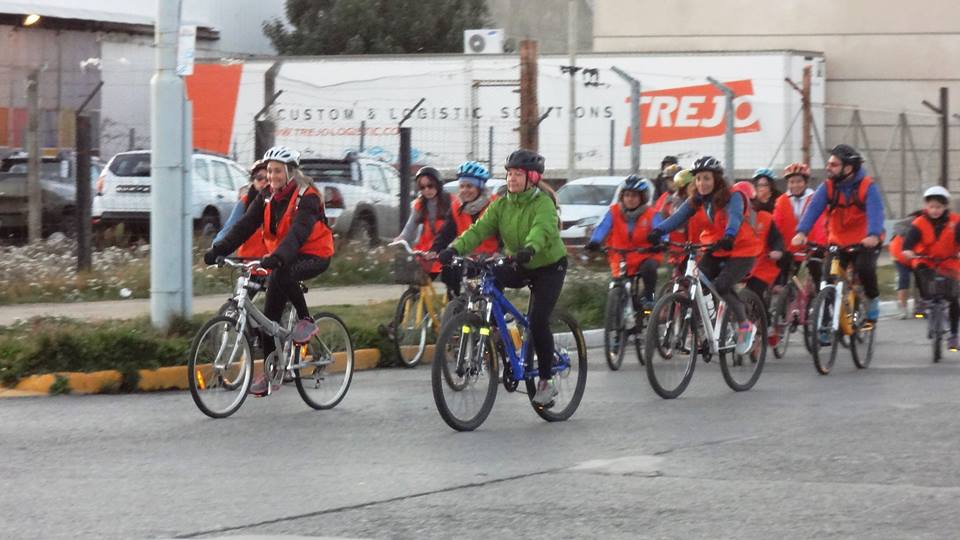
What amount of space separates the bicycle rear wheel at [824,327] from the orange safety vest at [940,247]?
1402 millimetres

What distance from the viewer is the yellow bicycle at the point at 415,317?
13.9m

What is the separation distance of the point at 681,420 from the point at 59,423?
3.69 metres

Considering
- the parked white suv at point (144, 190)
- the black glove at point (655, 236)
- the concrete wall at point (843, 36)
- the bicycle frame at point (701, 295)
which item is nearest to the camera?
the bicycle frame at point (701, 295)

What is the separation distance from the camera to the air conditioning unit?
41125mm

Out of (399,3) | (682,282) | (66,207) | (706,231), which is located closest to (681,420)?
(682,282)

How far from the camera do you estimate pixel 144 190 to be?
2625cm

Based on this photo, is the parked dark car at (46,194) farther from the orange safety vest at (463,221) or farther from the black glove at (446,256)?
the black glove at (446,256)

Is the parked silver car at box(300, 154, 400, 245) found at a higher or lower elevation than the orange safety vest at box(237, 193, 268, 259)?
higher

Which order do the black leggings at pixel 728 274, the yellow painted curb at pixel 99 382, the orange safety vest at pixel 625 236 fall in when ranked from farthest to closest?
the orange safety vest at pixel 625 236 < the black leggings at pixel 728 274 < the yellow painted curb at pixel 99 382

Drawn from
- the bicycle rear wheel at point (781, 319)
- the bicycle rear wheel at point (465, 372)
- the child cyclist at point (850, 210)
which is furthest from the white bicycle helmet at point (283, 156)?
the bicycle rear wheel at point (781, 319)

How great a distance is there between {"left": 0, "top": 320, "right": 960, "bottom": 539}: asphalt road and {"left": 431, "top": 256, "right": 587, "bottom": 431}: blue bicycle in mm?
193

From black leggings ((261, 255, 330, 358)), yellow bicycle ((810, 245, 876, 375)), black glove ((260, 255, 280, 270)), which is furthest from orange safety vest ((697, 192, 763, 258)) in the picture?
black glove ((260, 255, 280, 270))

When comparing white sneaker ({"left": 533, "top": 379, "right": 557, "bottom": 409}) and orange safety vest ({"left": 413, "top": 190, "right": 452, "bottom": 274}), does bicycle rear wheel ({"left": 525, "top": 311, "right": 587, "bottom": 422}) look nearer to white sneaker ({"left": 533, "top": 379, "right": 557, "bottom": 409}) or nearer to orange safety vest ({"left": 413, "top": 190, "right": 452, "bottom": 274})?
white sneaker ({"left": 533, "top": 379, "right": 557, "bottom": 409})

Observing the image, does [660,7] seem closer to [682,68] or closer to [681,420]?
[682,68]
